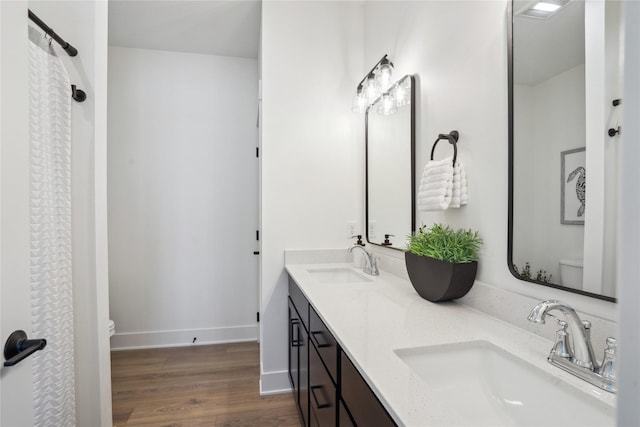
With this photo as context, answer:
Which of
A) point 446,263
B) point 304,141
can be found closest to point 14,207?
point 446,263

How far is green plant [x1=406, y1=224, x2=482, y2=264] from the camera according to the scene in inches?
48.0

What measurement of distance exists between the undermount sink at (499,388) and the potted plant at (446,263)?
315 millimetres

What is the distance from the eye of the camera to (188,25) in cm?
257

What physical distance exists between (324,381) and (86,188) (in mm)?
1277

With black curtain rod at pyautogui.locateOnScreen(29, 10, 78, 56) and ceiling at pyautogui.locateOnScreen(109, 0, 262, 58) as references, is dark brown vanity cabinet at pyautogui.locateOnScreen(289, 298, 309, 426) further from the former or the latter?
ceiling at pyautogui.locateOnScreen(109, 0, 262, 58)

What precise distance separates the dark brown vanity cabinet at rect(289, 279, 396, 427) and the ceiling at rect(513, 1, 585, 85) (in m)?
1.03

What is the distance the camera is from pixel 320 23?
2332 mm

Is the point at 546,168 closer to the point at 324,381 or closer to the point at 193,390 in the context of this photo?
the point at 324,381

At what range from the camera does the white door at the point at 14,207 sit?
0.76 meters

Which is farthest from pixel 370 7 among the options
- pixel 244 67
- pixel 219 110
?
pixel 219 110

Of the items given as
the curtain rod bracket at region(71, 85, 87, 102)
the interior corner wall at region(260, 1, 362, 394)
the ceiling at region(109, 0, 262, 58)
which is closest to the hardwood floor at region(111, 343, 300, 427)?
the interior corner wall at region(260, 1, 362, 394)

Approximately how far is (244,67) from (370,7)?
1.38 m

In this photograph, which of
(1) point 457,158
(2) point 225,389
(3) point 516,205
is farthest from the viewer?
(2) point 225,389

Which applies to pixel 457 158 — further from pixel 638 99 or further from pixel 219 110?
pixel 219 110
